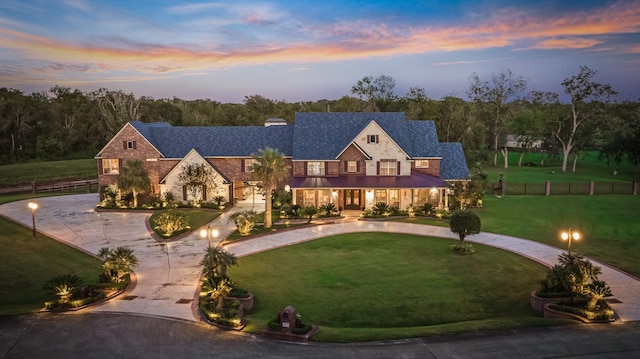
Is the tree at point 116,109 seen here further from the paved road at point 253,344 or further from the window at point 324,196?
the paved road at point 253,344

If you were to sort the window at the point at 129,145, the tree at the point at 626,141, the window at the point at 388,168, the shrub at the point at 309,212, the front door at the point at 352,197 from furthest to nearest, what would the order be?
1. the tree at the point at 626,141
2. the window at the point at 129,145
3. the window at the point at 388,168
4. the front door at the point at 352,197
5. the shrub at the point at 309,212

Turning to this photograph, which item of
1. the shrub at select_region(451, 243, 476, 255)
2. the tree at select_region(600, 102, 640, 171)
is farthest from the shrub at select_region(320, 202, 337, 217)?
the tree at select_region(600, 102, 640, 171)

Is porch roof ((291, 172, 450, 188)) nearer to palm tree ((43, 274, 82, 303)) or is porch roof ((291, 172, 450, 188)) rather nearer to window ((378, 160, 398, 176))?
window ((378, 160, 398, 176))

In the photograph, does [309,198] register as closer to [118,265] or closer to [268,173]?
[268,173]

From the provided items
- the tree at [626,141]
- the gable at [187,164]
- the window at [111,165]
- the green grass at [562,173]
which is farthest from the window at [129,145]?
the tree at [626,141]

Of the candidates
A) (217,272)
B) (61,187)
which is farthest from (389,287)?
(61,187)

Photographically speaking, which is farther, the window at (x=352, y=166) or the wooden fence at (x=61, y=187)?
the wooden fence at (x=61, y=187)
